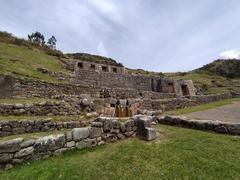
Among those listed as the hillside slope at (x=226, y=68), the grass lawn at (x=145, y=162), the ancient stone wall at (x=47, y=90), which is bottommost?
the grass lawn at (x=145, y=162)

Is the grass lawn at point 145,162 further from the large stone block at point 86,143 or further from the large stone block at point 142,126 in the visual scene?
the large stone block at point 142,126

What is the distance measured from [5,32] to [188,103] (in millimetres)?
29862

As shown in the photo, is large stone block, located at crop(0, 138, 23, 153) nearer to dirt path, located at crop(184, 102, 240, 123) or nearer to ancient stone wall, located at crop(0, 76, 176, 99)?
ancient stone wall, located at crop(0, 76, 176, 99)

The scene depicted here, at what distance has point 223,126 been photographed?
657cm

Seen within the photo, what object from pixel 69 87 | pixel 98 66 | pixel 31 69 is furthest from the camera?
pixel 98 66

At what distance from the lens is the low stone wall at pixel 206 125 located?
252 inches

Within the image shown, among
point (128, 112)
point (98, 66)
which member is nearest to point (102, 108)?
point (128, 112)

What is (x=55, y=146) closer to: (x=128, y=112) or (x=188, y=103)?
(x=128, y=112)

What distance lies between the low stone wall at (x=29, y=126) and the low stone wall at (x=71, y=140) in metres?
2.24

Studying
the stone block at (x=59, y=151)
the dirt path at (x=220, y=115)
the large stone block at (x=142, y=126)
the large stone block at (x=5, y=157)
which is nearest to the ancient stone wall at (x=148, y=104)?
the dirt path at (x=220, y=115)

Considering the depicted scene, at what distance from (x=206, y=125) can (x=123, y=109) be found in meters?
5.33

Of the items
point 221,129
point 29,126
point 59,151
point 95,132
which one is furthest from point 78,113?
point 221,129

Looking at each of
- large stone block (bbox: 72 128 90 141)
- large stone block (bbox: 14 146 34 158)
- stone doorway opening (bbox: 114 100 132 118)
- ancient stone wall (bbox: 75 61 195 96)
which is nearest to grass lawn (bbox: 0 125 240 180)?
large stone block (bbox: 14 146 34 158)

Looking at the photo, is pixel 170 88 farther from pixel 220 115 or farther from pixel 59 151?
pixel 59 151
